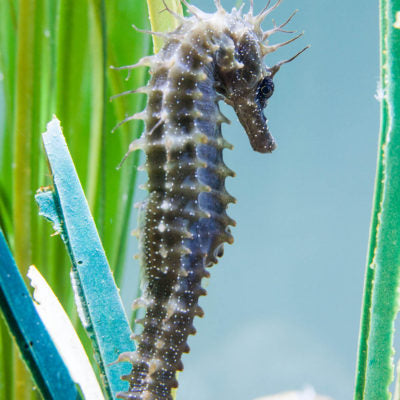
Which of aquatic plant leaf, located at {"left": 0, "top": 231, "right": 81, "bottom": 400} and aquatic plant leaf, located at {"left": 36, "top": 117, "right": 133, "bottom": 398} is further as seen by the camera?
aquatic plant leaf, located at {"left": 36, "top": 117, "right": 133, "bottom": 398}

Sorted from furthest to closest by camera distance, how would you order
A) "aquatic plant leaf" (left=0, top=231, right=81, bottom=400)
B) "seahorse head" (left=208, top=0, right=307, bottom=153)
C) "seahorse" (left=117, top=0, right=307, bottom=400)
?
"seahorse head" (left=208, top=0, right=307, bottom=153) < "seahorse" (left=117, top=0, right=307, bottom=400) < "aquatic plant leaf" (left=0, top=231, right=81, bottom=400)

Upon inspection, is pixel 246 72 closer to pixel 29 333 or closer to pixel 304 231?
pixel 29 333

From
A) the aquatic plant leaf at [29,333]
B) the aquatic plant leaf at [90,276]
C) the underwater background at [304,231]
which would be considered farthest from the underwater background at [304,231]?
the aquatic plant leaf at [29,333]

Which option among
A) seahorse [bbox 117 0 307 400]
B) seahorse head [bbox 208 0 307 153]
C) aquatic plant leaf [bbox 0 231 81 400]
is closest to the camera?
aquatic plant leaf [bbox 0 231 81 400]

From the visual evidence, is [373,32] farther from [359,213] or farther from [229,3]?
[359,213]

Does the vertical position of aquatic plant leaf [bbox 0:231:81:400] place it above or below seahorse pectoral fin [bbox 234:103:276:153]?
below

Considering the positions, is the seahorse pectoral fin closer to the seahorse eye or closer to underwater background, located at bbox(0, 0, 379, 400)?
the seahorse eye

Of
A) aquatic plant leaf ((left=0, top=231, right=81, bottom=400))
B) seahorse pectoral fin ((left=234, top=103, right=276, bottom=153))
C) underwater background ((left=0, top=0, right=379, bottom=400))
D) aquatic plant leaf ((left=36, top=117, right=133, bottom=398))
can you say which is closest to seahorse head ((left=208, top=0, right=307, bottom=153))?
seahorse pectoral fin ((left=234, top=103, right=276, bottom=153))

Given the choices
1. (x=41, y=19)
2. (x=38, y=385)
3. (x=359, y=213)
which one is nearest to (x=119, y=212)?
(x=41, y=19)
